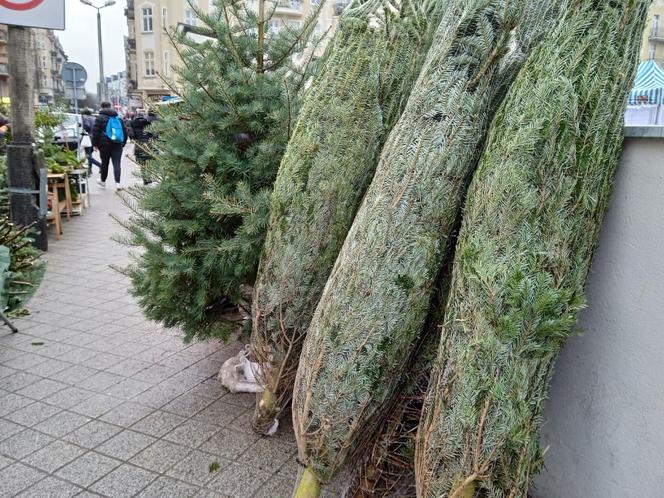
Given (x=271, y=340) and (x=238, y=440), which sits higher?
(x=271, y=340)

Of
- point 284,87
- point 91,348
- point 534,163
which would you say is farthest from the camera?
point 91,348

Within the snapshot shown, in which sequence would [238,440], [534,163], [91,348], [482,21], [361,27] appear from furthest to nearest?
[91,348], [238,440], [361,27], [482,21], [534,163]

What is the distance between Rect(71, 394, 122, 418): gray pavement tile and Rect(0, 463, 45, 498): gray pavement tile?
599 millimetres

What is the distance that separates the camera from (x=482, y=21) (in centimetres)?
225

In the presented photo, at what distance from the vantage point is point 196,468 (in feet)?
10.0

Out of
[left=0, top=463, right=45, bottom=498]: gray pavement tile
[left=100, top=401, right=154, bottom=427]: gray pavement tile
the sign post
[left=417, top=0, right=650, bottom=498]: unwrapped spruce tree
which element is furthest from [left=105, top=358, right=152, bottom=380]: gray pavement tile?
the sign post

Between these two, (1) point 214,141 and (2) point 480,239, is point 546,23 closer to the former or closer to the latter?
(2) point 480,239

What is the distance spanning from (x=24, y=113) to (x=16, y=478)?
5.51 m

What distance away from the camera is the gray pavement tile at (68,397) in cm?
371

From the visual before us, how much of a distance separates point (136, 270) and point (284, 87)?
158cm

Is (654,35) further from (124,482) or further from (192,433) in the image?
(124,482)

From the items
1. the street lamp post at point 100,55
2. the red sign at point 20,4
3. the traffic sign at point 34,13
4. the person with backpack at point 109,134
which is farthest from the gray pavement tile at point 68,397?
the street lamp post at point 100,55

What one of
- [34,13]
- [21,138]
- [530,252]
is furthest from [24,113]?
[530,252]

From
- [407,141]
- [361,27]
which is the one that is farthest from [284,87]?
[407,141]
